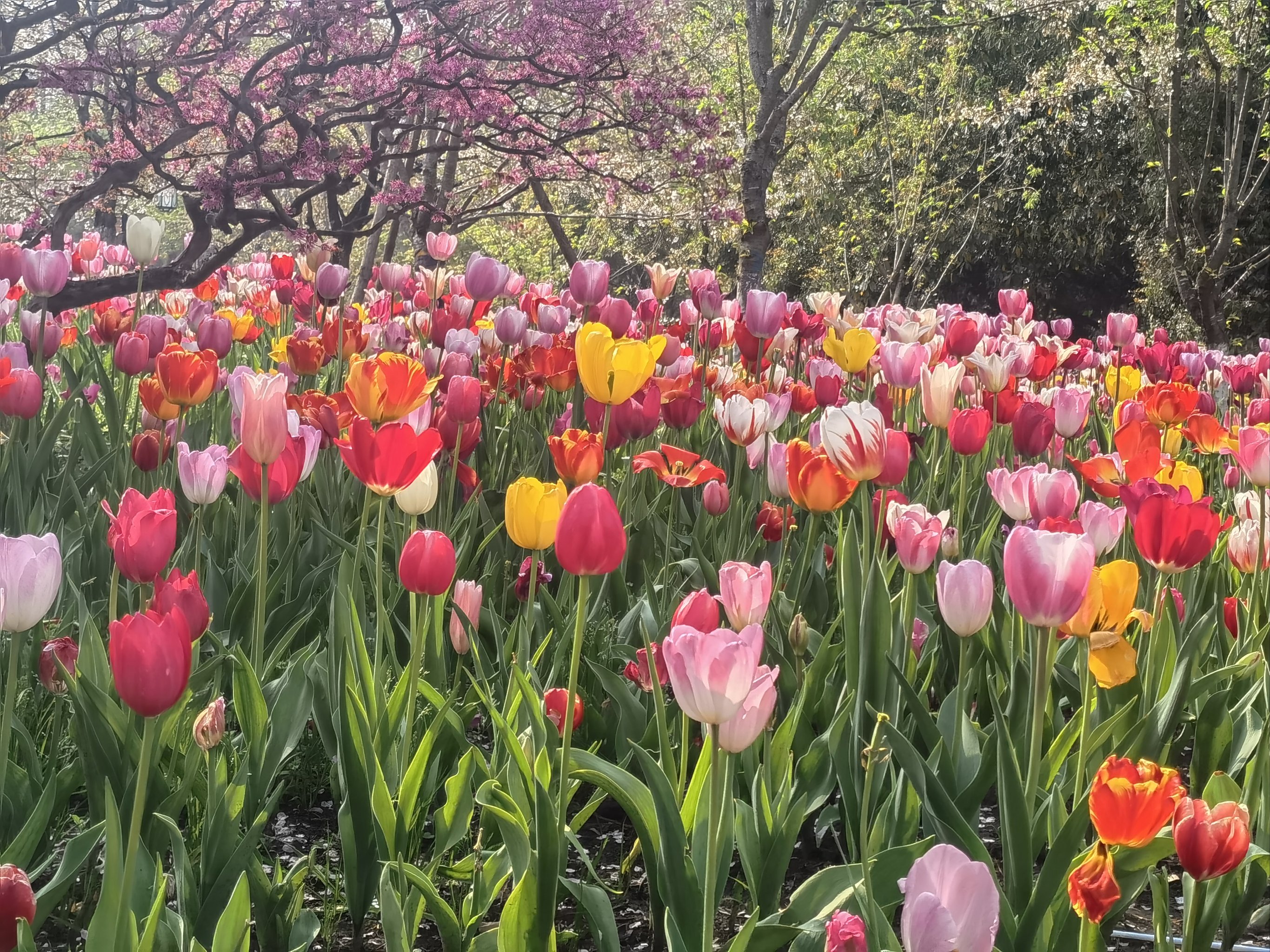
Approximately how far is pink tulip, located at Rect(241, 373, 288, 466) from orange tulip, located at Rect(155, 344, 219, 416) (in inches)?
26.9

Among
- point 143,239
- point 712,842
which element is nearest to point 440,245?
point 143,239

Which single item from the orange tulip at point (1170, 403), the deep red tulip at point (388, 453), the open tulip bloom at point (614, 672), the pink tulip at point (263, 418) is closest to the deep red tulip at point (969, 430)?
the open tulip bloom at point (614, 672)

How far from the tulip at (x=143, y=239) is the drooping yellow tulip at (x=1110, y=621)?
2.43 metres

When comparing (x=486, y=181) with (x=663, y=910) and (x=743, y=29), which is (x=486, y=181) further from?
(x=663, y=910)

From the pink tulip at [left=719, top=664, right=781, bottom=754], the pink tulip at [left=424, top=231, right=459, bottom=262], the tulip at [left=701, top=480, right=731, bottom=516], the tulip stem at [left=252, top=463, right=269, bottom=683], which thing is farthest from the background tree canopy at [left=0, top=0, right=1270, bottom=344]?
the pink tulip at [left=719, top=664, right=781, bottom=754]

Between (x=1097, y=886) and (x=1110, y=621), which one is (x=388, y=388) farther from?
(x=1097, y=886)

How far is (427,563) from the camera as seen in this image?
1311 mm

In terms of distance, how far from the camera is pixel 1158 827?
0.88 metres

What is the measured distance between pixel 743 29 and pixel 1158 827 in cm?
1331

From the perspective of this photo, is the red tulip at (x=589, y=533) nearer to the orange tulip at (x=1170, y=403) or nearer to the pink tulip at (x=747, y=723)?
the pink tulip at (x=747, y=723)

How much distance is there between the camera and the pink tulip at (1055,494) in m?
1.57

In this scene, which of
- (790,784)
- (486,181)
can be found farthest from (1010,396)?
(486,181)

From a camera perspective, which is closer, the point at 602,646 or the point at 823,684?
the point at 823,684

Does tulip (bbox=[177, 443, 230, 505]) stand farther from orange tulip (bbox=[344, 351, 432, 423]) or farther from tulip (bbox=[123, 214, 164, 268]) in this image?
tulip (bbox=[123, 214, 164, 268])
